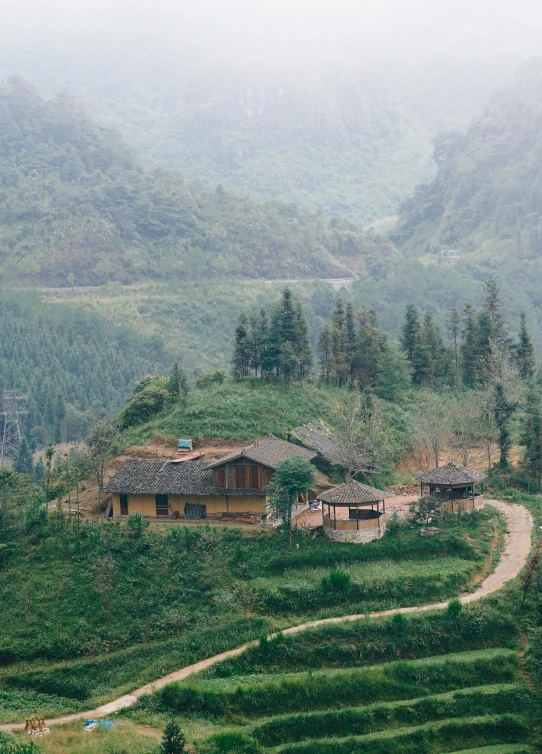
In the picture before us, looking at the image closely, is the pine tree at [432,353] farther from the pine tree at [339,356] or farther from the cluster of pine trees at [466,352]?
the pine tree at [339,356]

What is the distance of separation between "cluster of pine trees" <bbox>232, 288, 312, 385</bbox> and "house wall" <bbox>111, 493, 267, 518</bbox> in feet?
54.8

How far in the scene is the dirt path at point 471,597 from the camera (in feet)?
106

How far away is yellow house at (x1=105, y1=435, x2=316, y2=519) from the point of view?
4416cm

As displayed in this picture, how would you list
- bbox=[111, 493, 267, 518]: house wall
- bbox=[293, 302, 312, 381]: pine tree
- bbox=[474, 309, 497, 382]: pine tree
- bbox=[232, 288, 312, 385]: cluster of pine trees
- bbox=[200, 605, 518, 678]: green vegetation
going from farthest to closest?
bbox=[474, 309, 497, 382]: pine tree < bbox=[293, 302, 312, 381]: pine tree < bbox=[232, 288, 312, 385]: cluster of pine trees < bbox=[111, 493, 267, 518]: house wall < bbox=[200, 605, 518, 678]: green vegetation

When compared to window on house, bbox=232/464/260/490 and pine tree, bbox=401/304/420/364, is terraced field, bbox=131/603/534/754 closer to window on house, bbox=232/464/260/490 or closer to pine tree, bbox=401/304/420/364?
window on house, bbox=232/464/260/490

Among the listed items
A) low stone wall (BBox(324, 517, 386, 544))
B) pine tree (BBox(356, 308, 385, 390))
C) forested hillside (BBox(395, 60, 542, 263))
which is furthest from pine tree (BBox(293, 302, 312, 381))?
forested hillside (BBox(395, 60, 542, 263))

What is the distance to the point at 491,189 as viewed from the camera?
Result: 164875 mm

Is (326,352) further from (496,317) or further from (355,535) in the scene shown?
(355,535)

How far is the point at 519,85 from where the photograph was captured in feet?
611

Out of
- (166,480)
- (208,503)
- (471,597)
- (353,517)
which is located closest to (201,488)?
(208,503)

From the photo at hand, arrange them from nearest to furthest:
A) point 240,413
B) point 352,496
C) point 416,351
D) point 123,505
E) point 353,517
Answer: point 352,496 < point 353,517 < point 123,505 < point 240,413 < point 416,351

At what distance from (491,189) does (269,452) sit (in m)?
129

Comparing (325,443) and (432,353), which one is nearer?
(325,443)

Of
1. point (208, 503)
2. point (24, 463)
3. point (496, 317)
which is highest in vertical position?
point (496, 317)
